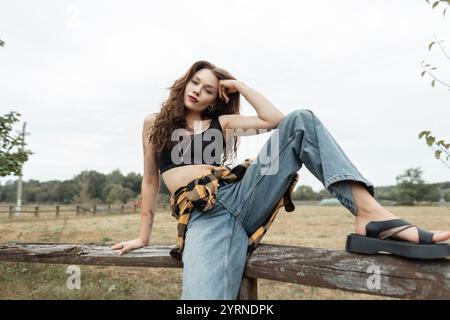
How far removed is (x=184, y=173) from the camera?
2.27 meters

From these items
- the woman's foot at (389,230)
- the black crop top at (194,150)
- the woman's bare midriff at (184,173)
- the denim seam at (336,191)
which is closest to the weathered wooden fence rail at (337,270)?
the woman's foot at (389,230)

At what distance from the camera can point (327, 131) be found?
6.16 feet

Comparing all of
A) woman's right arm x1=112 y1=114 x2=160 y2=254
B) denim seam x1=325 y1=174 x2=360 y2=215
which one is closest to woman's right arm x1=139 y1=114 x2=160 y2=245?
woman's right arm x1=112 y1=114 x2=160 y2=254

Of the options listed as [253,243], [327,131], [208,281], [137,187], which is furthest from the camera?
[137,187]

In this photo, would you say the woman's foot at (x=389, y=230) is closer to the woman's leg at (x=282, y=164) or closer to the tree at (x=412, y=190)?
the woman's leg at (x=282, y=164)

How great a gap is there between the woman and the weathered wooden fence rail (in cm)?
6

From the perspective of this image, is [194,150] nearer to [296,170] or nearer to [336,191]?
[296,170]

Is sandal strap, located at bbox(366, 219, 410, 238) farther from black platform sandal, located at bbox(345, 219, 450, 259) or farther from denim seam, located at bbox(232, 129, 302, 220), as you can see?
denim seam, located at bbox(232, 129, 302, 220)

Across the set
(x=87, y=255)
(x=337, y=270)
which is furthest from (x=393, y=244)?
(x=87, y=255)

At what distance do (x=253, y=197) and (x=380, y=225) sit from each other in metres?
0.65

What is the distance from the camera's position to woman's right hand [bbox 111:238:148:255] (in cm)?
239
